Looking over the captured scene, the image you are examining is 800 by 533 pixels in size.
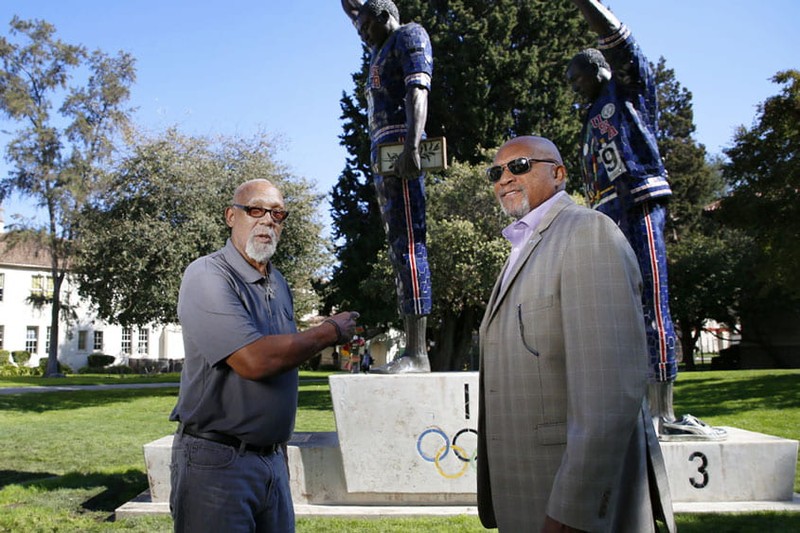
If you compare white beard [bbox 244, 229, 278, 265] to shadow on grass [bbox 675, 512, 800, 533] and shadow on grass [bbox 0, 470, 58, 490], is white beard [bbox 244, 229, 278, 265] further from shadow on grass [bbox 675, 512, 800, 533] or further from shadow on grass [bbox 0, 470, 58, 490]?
shadow on grass [bbox 0, 470, 58, 490]

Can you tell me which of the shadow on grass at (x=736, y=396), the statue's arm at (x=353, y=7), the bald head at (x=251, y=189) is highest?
the statue's arm at (x=353, y=7)

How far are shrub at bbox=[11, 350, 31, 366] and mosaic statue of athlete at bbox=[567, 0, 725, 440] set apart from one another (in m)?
49.2

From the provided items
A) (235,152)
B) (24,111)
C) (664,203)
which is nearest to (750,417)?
(664,203)

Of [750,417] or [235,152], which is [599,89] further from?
[235,152]

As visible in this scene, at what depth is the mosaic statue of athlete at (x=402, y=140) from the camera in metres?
5.73

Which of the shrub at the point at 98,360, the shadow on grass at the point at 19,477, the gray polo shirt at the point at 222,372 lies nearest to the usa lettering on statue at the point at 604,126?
the gray polo shirt at the point at 222,372

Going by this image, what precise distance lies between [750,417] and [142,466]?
9395 millimetres

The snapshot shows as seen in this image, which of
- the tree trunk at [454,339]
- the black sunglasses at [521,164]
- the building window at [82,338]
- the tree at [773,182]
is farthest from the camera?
the building window at [82,338]

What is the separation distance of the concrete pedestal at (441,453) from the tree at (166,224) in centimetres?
1697

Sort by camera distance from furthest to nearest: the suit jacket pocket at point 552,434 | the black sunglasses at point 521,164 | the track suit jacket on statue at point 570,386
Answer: the black sunglasses at point 521,164 → the suit jacket pocket at point 552,434 → the track suit jacket on statue at point 570,386

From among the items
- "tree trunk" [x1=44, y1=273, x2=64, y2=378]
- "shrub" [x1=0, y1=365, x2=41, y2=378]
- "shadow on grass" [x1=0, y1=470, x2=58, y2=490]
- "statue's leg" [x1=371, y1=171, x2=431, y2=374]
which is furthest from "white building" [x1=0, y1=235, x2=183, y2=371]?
"statue's leg" [x1=371, y1=171, x2=431, y2=374]

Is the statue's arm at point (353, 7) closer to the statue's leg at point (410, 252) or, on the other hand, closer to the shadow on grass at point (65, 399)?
the statue's leg at point (410, 252)

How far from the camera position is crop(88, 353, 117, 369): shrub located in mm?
50312

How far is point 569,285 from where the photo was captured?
81.4 inches
